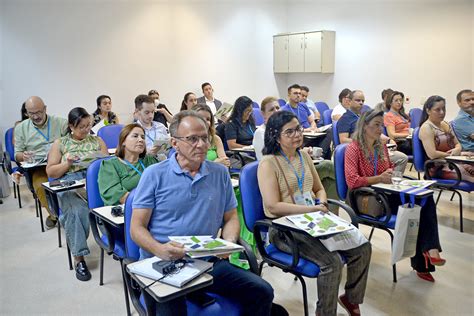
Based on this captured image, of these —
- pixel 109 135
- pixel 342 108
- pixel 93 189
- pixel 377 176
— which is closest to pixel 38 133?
pixel 109 135

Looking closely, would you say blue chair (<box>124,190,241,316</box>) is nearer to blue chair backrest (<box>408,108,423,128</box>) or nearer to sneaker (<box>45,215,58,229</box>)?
sneaker (<box>45,215,58,229</box>)

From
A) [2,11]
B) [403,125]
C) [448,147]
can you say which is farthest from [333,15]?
[2,11]

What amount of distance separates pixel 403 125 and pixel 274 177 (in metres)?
3.99

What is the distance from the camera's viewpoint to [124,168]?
290cm

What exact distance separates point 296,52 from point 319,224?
7397 mm

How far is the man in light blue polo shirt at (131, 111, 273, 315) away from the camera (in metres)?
1.91

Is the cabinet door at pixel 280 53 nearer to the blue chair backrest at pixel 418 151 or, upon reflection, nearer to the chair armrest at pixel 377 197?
the blue chair backrest at pixel 418 151

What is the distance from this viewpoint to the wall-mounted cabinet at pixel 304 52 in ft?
28.6

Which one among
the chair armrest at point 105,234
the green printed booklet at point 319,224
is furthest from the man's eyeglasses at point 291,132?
the chair armrest at point 105,234

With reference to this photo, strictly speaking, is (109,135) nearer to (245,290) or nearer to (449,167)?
(245,290)

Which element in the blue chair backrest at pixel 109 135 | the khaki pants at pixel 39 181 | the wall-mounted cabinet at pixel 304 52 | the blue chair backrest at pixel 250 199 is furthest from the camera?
the wall-mounted cabinet at pixel 304 52

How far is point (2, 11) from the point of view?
5.96 m

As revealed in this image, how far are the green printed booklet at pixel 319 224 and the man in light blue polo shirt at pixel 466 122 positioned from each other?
9.18 feet

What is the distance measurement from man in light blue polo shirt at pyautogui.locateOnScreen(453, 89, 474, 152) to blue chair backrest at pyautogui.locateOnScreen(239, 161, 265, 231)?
2918mm
